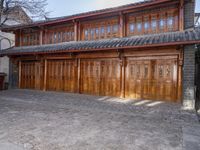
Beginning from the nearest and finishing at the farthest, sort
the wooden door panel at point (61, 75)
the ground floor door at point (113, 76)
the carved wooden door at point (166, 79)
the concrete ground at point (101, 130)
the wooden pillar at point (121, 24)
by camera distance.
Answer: the concrete ground at point (101, 130) < the carved wooden door at point (166, 79) < the ground floor door at point (113, 76) < the wooden pillar at point (121, 24) < the wooden door panel at point (61, 75)

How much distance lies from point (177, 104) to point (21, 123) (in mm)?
6754

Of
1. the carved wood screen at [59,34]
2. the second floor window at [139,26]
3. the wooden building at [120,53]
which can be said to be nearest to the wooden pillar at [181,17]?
the wooden building at [120,53]

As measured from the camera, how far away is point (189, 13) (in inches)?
358

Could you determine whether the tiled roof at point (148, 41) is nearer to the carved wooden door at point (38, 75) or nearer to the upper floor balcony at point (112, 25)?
the upper floor balcony at point (112, 25)

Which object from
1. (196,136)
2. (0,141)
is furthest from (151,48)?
(0,141)

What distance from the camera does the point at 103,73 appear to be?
37.3ft

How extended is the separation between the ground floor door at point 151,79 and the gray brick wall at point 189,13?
185cm

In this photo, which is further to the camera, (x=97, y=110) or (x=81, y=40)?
(x=81, y=40)

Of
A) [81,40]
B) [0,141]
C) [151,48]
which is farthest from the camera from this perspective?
[81,40]

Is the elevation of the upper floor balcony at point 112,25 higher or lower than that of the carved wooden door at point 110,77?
higher

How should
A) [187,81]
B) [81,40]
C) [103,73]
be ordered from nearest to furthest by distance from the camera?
[187,81] < [103,73] < [81,40]

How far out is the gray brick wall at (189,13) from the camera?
8.98m

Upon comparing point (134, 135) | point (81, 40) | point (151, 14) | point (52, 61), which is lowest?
point (134, 135)

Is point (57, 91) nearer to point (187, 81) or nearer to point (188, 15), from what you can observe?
point (187, 81)
